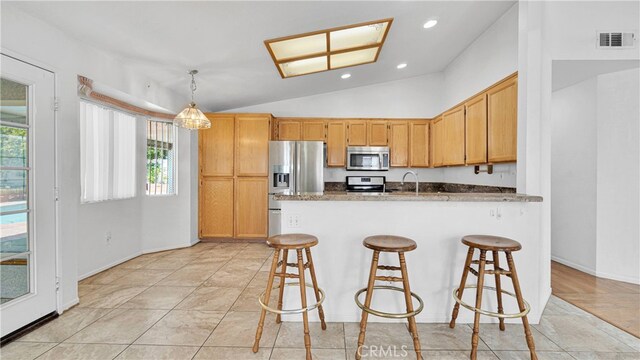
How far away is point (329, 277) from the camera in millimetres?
2154

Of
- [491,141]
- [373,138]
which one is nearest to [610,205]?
[491,141]

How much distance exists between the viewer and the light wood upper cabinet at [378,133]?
488cm

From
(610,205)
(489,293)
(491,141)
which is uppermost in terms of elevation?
(491,141)

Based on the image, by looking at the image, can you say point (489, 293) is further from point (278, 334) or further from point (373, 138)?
point (373, 138)

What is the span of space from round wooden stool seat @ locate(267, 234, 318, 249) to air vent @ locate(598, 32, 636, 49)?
→ 3.11m

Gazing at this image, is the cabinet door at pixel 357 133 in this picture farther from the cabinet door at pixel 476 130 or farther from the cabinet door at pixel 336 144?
the cabinet door at pixel 476 130

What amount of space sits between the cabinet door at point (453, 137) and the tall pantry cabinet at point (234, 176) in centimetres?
277

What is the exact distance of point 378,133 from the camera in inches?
192

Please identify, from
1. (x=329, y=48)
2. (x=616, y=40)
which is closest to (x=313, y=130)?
(x=329, y=48)

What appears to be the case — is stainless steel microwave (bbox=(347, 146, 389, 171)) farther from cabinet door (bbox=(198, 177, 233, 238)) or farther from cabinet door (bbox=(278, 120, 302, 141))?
cabinet door (bbox=(198, 177, 233, 238))

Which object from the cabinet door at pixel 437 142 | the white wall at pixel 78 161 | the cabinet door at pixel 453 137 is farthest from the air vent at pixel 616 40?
the white wall at pixel 78 161

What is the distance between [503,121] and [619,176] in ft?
5.19

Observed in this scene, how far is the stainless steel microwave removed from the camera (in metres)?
4.74

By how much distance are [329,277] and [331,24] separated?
2.32 metres
